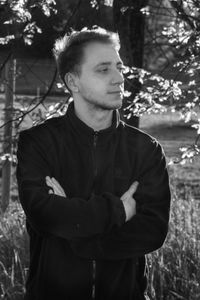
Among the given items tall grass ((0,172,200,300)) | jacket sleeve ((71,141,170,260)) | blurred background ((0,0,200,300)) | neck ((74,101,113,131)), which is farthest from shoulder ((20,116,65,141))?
tall grass ((0,172,200,300))

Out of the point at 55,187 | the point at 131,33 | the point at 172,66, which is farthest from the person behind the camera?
the point at 131,33

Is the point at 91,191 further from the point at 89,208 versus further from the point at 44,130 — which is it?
the point at 44,130

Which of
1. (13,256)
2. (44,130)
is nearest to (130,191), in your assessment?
(44,130)

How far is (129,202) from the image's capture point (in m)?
2.68

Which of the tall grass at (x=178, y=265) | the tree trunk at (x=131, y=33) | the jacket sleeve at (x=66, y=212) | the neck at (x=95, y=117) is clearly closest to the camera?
the jacket sleeve at (x=66, y=212)

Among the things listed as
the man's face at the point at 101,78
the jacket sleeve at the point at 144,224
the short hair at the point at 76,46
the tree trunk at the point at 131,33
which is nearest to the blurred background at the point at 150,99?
the tree trunk at the point at 131,33

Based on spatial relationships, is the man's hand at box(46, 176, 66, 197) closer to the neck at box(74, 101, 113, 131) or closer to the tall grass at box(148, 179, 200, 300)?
the neck at box(74, 101, 113, 131)

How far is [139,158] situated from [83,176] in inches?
10.5

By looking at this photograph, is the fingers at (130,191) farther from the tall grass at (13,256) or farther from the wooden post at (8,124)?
the wooden post at (8,124)

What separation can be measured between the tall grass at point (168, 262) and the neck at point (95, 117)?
4.80ft

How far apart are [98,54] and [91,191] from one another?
23.7 inches

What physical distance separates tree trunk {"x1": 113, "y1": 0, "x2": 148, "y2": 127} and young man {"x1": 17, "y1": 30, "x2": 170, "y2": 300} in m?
2.30

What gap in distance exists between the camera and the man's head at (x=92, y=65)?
2.72 m

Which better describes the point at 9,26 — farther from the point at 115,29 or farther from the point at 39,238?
the point at 39,238
